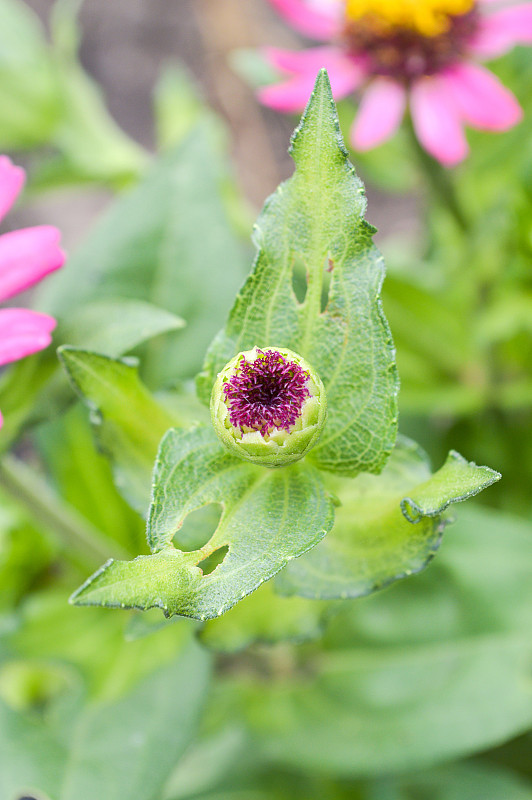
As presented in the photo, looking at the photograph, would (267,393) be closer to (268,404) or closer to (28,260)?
(268,404)

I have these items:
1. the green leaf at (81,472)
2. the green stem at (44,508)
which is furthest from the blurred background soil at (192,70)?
the green stem at (44,508)

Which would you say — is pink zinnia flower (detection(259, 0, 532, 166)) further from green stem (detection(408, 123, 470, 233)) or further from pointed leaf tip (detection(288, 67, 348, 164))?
pointed leaf tip (detection(288, 67, 348, 164))

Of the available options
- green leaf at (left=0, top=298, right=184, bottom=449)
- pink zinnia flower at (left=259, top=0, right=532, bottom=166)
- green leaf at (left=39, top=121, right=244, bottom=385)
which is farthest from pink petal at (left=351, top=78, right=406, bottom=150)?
green leaf at (left=0, top=298, right=184, bottom=449)

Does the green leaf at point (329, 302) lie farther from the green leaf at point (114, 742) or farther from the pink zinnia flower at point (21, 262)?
the green leaf at point (114, 742)

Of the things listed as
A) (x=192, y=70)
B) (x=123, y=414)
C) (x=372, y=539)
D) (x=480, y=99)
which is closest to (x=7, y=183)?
(x=123, y=414)

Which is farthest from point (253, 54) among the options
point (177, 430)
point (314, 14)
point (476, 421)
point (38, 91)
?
point (177, 430)

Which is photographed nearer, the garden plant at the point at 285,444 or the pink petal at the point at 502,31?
the garden plant at the point at 285,444

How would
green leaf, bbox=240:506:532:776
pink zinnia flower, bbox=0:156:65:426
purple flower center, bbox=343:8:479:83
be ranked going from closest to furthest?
pink zinnia flower, bbox=0:156:65:426 → green leaf, bbox=240:506:532:776 → purple flower center, bbox=343:8:479:83
